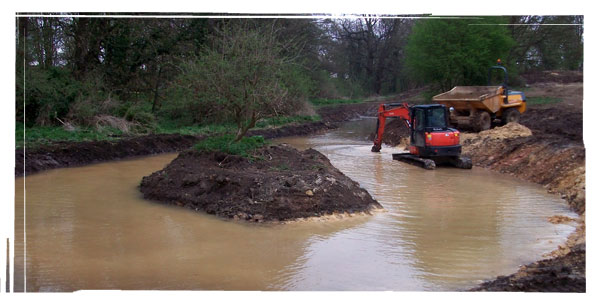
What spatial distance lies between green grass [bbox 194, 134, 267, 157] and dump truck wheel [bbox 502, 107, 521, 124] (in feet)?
38.3

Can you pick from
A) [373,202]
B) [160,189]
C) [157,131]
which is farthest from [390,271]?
[157,131]

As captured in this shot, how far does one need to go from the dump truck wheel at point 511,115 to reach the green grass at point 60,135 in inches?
590

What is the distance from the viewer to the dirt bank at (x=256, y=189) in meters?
10.0

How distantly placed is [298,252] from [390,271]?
1538 mm

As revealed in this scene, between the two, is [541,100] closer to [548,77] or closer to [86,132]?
[548,77]

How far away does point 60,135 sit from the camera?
17.8 meters

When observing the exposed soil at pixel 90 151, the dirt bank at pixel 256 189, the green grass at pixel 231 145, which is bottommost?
the dirt bank at pixel 256 189

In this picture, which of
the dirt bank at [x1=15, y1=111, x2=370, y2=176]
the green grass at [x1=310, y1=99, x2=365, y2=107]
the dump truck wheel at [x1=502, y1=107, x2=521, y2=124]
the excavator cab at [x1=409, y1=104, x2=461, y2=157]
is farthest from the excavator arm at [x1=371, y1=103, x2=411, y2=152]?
the green grass at [x1=310, y1=99, x2=365, y2=107]

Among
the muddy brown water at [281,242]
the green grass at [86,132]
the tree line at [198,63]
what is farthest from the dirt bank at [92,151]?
the muddy brown water at [281,242]

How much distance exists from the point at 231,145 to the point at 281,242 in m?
4.79

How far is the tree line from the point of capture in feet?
43.8

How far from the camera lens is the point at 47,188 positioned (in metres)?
12.8

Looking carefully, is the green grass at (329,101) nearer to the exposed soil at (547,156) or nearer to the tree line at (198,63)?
the tree line at (198,63)

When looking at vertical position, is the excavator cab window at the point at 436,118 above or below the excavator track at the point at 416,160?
above
